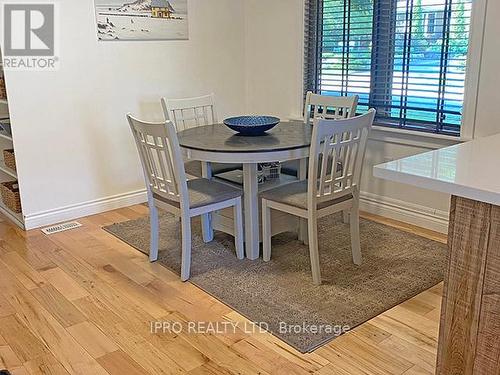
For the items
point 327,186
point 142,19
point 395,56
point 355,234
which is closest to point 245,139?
point 327,186

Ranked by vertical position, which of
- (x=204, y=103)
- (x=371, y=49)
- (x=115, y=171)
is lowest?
(x=115, y=171)


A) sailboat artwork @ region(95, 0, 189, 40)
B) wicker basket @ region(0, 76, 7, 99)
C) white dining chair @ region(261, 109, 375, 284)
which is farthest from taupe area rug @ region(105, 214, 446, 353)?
sailboat artwork @ region(95, 0, 189, 40)

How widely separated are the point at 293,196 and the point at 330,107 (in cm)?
116

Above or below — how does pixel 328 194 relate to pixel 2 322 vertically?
above

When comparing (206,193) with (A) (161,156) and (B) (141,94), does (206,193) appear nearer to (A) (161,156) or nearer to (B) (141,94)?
(A) (161,156)

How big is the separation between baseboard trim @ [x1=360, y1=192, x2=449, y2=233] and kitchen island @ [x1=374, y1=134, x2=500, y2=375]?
1818mm

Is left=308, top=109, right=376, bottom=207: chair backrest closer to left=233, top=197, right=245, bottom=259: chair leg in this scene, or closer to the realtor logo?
left=233, top=197, right=245, bottom=259: chair leg

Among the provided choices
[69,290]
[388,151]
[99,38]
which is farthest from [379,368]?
[99,38]

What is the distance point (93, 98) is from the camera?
375 cm

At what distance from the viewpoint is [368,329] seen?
2293 millimetres

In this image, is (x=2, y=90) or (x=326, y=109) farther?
(x=326, y=109)

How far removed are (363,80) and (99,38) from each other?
1.98m

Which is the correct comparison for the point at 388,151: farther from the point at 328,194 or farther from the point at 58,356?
the point at 58,356

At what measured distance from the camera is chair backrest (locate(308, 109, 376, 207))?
248 centimetres
